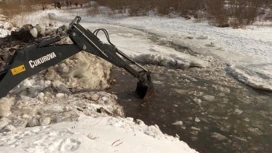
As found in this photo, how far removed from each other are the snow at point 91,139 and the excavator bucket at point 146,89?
6.17 ft

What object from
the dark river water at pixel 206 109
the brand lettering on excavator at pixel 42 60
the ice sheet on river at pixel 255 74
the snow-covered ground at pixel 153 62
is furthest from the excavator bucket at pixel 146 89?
the ice sheet on river at pixel 255 74

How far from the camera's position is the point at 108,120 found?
4.80m

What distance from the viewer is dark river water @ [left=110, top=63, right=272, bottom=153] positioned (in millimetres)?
5199

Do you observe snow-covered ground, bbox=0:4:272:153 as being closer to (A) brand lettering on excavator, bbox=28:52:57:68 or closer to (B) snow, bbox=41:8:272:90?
(B) snow, bbox=41:8:272:90

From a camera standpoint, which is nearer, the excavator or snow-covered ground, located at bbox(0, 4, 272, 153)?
snow-covered ground, located at bbox(0, 4, 272, 153)

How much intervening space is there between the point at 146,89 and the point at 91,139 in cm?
306

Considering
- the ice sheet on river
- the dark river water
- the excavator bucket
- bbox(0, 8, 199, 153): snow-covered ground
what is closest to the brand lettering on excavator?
bbox(0, 8, 199, 153): snow-covered ground

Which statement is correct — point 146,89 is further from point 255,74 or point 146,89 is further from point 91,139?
point 255,74

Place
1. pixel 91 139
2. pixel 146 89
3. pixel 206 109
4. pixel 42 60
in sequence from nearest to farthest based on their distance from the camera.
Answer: pixel 91 139, pixel 42 60, pixel 206 109, pixel 146 89

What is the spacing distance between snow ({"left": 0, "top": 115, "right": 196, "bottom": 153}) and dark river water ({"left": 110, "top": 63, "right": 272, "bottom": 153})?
37.0 inches

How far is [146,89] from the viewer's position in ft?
22.0

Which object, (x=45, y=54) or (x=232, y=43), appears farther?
(x=232, y=43)

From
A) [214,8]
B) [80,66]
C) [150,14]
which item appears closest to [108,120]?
[80,66]

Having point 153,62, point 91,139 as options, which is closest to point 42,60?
point 91,139
